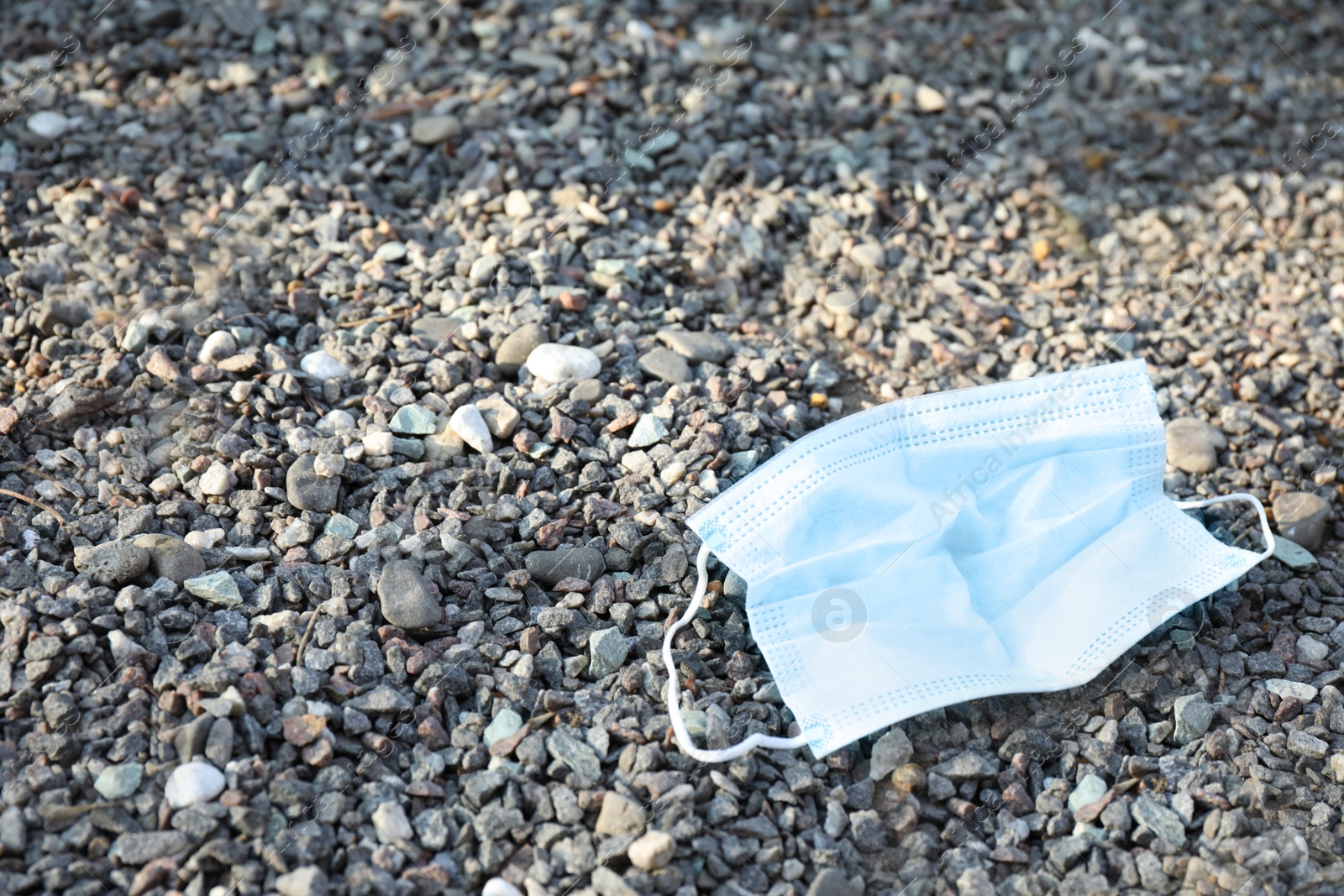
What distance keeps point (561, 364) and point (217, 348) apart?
0.93 m

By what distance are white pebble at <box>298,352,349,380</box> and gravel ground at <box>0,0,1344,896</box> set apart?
0.04 ft

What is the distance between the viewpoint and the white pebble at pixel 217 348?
2.90 m

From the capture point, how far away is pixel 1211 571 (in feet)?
8.38

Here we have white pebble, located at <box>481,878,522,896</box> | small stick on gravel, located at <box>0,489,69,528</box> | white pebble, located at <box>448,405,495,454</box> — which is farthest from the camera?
white pebble, located at <box>448,405,495,454</box>

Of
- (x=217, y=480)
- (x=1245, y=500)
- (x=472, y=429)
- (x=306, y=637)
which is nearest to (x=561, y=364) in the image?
(x=472, y=429)

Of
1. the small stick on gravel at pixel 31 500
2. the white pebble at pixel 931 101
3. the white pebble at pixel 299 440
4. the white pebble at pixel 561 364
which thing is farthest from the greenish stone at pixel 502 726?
the white pebble at pixel 931 101

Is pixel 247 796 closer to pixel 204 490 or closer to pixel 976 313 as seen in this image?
pixel 204 490

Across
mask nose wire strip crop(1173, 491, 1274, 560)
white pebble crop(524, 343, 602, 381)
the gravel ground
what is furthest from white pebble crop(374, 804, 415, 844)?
mask nose wire strip crop(1173, 491, 1274, 560)

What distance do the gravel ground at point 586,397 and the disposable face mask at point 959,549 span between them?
0.11 m

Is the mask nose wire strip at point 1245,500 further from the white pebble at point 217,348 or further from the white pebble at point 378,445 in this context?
the white pebble at point 217,348

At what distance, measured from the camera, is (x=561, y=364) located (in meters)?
2.94

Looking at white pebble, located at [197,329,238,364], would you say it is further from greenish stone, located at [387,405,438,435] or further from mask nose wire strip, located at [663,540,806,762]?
mask nose wire strip, located at [663,540,806,762]

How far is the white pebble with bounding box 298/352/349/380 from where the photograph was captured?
2.95 meters

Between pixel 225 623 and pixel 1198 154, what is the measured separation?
3.83 metres
